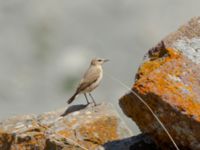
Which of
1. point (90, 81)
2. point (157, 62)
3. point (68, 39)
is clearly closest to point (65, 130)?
point (157, 62)

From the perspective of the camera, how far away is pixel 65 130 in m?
14.8

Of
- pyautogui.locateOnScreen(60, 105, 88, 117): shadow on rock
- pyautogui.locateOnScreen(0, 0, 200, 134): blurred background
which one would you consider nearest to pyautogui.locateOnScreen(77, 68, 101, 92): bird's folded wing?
pyautogui.locateOnScreen(60, 105, 88, 117): shadow on rock

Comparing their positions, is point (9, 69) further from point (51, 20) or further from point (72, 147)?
point (72, 147)

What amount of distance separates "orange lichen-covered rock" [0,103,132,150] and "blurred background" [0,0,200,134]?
40277 mm

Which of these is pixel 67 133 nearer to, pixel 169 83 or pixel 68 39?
pixel 169 83

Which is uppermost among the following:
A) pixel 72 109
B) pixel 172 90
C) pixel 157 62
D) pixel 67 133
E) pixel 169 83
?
pixel 72 109

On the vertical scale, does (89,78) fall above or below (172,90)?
above

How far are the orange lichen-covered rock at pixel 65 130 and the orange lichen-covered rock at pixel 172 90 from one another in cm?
121

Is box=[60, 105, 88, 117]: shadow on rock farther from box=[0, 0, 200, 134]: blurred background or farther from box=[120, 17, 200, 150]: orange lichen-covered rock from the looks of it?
box=[0, 0, 200, 134]: blurred background

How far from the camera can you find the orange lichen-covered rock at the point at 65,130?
1455 cm

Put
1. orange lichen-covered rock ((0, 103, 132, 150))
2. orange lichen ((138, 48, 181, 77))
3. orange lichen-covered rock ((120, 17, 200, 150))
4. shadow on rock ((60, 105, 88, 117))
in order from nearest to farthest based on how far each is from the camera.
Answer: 1. orange lichen-covered rock ((120, 17, 200, 150))
2. orange lichen ((138, 48, 181, 77))
3. orange lichen-covered rock ((0, 103, 132, 150))
4. shadow on rock ((60, 105, 88, 117))

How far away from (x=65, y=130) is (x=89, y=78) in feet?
15.7

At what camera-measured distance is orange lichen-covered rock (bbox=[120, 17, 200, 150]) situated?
12.7 metres

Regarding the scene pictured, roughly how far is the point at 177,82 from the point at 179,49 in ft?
1.84
